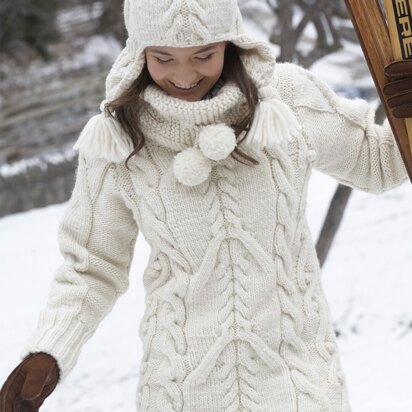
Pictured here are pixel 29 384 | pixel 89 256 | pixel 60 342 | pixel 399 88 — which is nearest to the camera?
pixel 399 88

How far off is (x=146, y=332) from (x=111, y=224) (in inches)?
10.5

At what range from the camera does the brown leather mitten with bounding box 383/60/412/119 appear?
5.96ft

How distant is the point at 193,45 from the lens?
185cm

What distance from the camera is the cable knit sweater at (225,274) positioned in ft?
6.51

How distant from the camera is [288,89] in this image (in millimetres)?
2098

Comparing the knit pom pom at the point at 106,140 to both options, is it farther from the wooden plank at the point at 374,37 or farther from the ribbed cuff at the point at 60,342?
the wooden plank at the point at 374,37

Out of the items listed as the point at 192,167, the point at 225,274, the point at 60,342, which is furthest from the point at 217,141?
the point at 60,342

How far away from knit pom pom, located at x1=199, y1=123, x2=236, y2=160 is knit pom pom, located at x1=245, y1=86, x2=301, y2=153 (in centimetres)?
5

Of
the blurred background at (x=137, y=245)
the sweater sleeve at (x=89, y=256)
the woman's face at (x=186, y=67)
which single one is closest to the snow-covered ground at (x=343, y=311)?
the blurred background at (x=137, y=245)

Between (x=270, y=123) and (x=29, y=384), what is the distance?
752 millimetres

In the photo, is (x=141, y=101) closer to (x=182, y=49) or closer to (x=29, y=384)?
(x=182, y=49)

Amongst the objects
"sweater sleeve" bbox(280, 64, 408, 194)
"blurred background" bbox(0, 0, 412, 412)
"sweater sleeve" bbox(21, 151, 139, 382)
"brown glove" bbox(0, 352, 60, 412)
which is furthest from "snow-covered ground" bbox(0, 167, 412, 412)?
"brown glove" bbox(0, 352, 60, 412)

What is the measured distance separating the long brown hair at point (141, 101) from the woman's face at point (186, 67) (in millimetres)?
34

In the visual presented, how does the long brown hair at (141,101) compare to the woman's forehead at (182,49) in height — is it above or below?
below
